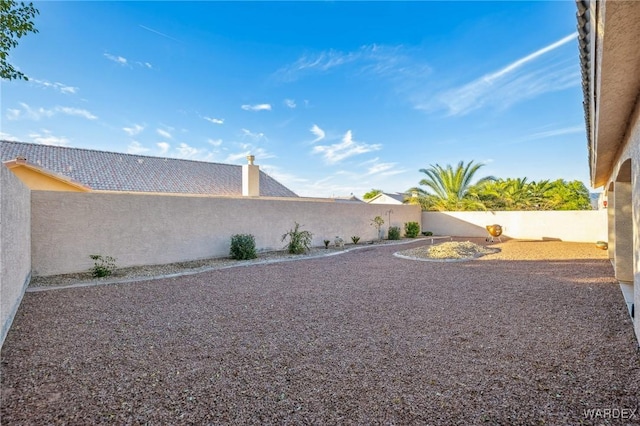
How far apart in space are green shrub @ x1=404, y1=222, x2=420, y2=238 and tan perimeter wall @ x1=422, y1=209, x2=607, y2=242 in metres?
2.36

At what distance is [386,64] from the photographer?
14508 mm

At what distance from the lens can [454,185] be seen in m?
22.2

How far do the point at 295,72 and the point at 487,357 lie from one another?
14785 millimetres

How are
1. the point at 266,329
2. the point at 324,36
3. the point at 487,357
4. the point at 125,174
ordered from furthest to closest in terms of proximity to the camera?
the point at 125,174, the point at 324,36, the point at 266,329, the point at 487,357

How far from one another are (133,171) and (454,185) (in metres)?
21.0

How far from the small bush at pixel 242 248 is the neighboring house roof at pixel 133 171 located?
304 inches

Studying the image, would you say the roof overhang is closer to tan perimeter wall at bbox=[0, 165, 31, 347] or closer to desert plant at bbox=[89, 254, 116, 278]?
tan perimeter wall at bbox=[0, 165, 31, 347]

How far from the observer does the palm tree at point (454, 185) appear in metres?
21.5

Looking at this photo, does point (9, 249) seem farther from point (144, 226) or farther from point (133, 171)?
point (133, 171)

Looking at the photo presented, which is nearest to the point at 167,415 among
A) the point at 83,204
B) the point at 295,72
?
the point at 83,204

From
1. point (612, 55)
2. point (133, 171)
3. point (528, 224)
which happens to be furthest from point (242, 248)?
point (528, 224)

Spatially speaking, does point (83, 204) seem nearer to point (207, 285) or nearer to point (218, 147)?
point (207, 285)

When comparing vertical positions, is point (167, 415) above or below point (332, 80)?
below

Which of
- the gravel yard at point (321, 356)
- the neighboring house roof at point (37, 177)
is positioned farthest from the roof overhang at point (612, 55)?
the neighboring house roof at point (37, 177)
